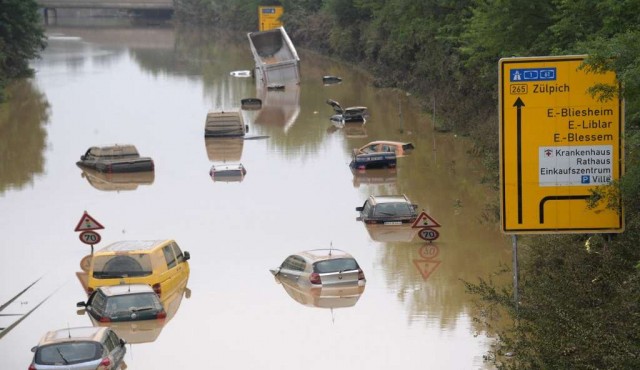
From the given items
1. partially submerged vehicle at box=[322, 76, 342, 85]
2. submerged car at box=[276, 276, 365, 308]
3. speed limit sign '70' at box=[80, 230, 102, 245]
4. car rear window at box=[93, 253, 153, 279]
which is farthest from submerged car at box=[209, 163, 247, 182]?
partially submerged vehicle at box=[322, 76, 342, 85]

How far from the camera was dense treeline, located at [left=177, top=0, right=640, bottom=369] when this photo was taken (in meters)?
17.2

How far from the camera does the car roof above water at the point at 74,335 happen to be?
70.0ft

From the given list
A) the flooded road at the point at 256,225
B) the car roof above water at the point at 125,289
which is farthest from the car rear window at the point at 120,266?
the car roof above water at the point at 125,289

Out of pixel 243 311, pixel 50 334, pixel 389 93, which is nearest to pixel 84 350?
pixel 50 334

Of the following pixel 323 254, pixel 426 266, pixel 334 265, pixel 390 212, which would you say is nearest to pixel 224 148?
pixel 390 212

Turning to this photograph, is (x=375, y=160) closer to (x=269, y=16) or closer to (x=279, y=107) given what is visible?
(x=279, y=107)

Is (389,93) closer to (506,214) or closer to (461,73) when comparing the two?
(461,73)

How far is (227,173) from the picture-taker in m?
48.0

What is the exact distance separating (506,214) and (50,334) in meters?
8.44

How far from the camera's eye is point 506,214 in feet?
62.9

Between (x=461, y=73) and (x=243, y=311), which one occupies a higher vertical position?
(x=461, y=73)

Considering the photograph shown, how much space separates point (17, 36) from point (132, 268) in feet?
209

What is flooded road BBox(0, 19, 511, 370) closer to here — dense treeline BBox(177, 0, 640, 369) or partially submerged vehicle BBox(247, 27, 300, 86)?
dense treeline BBox(177, 0, 640, 369)

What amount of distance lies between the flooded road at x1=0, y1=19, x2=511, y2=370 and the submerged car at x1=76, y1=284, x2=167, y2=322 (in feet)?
1.78
